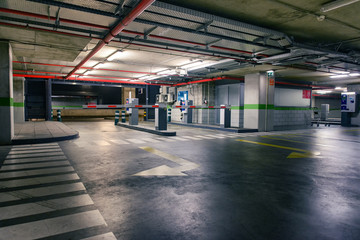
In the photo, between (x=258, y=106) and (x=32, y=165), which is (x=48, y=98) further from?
(x=258, y=106)

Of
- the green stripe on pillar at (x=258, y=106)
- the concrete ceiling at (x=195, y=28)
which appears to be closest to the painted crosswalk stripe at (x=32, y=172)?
the concrete ceiling at (x=195, y=28)

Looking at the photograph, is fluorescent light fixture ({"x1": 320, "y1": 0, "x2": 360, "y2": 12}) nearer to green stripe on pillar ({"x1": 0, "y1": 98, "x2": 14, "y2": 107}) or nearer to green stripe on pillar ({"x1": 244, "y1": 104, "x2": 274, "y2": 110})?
green stripe on pillar ({"x1": 244, "y1": 104, "x2": 274, "y2": 110})

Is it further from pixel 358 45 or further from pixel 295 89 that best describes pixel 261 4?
pixel 295 89

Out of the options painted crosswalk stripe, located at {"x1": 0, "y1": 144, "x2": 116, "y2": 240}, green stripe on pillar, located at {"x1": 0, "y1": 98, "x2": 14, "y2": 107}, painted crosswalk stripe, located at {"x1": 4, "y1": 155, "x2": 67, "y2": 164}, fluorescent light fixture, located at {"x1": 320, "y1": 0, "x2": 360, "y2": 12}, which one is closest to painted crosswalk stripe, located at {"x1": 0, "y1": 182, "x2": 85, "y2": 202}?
painted crosswalk stripe, located at {"x1": 0, "y1": 144, "x2": 116, "y2": 240}

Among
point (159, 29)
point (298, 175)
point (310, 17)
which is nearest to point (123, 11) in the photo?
point (159, 29)

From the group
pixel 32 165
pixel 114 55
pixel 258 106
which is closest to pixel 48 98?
pixel 114 55

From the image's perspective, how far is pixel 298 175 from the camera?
4344 millimetres

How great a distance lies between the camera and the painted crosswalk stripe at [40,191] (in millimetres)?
3160

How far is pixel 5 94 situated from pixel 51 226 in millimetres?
6798

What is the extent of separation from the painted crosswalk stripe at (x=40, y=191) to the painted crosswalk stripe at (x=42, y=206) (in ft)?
0.98

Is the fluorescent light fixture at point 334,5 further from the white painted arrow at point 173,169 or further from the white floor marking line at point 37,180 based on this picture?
the white floor marking line at point 37,180

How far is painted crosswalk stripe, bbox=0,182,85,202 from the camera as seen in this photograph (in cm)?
316

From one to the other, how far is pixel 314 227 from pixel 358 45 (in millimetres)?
8846

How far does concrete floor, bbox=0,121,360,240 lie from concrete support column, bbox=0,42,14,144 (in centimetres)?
184
